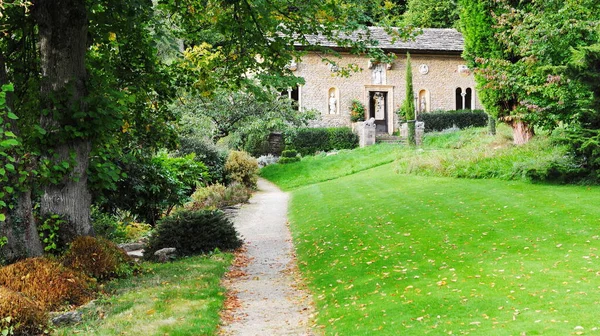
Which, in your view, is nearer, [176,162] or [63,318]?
[63,318]

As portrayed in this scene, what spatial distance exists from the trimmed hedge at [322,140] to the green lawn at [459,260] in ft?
67.4

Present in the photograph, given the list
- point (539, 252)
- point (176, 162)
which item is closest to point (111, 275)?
point (539, 252)

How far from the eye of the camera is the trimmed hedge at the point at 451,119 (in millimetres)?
39125

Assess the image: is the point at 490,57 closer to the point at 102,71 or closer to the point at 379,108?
the point at 102,71

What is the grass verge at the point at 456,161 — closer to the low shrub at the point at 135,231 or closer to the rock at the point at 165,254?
the rock at the point at 165,254

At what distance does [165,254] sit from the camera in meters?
12.3

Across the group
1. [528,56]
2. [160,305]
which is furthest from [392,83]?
[160,305]

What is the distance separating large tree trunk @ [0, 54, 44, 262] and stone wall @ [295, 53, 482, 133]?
32548 mm

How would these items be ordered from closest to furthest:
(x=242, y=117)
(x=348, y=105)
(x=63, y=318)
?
(x=63, y=318) < (x=242, y=117) < (x=348, y=105)

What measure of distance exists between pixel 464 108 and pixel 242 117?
18.4 m

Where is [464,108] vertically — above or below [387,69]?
below

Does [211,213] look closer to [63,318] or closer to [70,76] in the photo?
[70,76]

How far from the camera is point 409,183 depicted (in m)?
19.7

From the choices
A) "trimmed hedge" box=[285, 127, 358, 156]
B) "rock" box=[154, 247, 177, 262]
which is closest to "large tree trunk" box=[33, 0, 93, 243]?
"rock" box=[154, 247, 177, 262]
